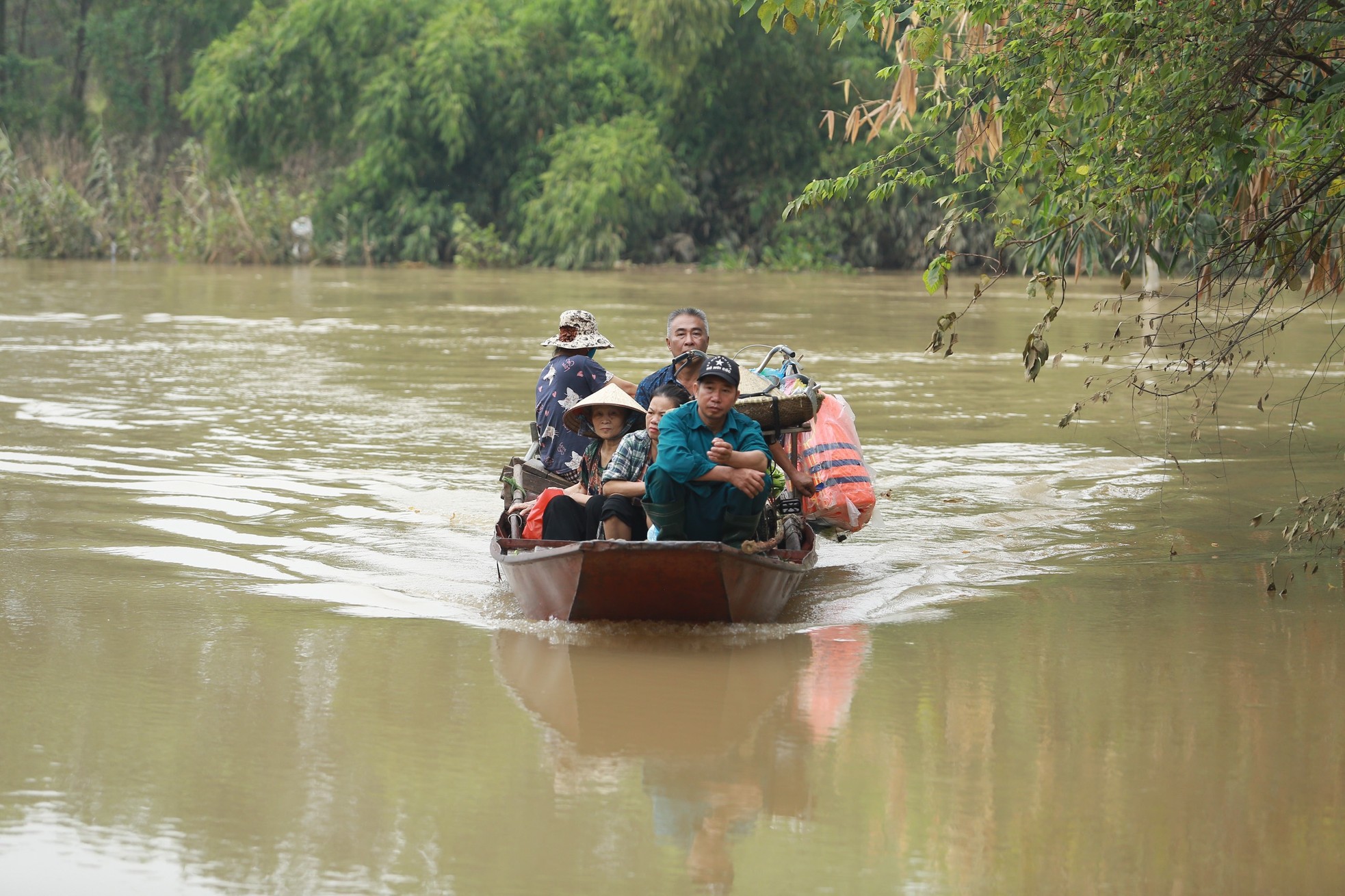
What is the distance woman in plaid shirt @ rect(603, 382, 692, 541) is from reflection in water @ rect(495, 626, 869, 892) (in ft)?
1.64

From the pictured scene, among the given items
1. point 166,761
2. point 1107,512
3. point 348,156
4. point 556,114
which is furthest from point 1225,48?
point 348,156

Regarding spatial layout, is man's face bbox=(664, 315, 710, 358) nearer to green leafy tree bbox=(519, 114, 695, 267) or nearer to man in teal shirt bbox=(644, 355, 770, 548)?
man in teal shirt bbox=(644, 355, 770, 548)

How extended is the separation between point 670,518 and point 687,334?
2043mm

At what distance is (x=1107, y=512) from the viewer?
10.4m

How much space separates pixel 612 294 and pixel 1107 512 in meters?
20.1

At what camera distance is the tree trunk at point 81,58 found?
53.4m

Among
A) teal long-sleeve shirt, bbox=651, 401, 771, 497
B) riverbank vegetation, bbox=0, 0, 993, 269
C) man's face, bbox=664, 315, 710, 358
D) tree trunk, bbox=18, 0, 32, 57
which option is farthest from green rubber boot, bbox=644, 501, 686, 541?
tree trunk, bbox=18, 0, 32, 57

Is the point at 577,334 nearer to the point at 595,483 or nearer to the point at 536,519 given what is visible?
the point at 595,483

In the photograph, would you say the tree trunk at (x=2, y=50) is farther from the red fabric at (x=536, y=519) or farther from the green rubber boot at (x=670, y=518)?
the green rubber boot at (x=670, y=518)

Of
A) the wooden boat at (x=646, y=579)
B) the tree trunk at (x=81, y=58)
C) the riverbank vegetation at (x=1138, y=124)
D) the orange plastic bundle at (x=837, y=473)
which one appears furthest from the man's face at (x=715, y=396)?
the tree trunk at (x=81, y=58)

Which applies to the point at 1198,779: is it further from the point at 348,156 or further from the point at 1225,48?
the point at 348,156

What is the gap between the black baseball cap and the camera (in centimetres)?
716

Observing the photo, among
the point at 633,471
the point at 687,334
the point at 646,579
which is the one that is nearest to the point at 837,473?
the point at 687,334

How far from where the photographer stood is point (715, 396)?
7207mm
